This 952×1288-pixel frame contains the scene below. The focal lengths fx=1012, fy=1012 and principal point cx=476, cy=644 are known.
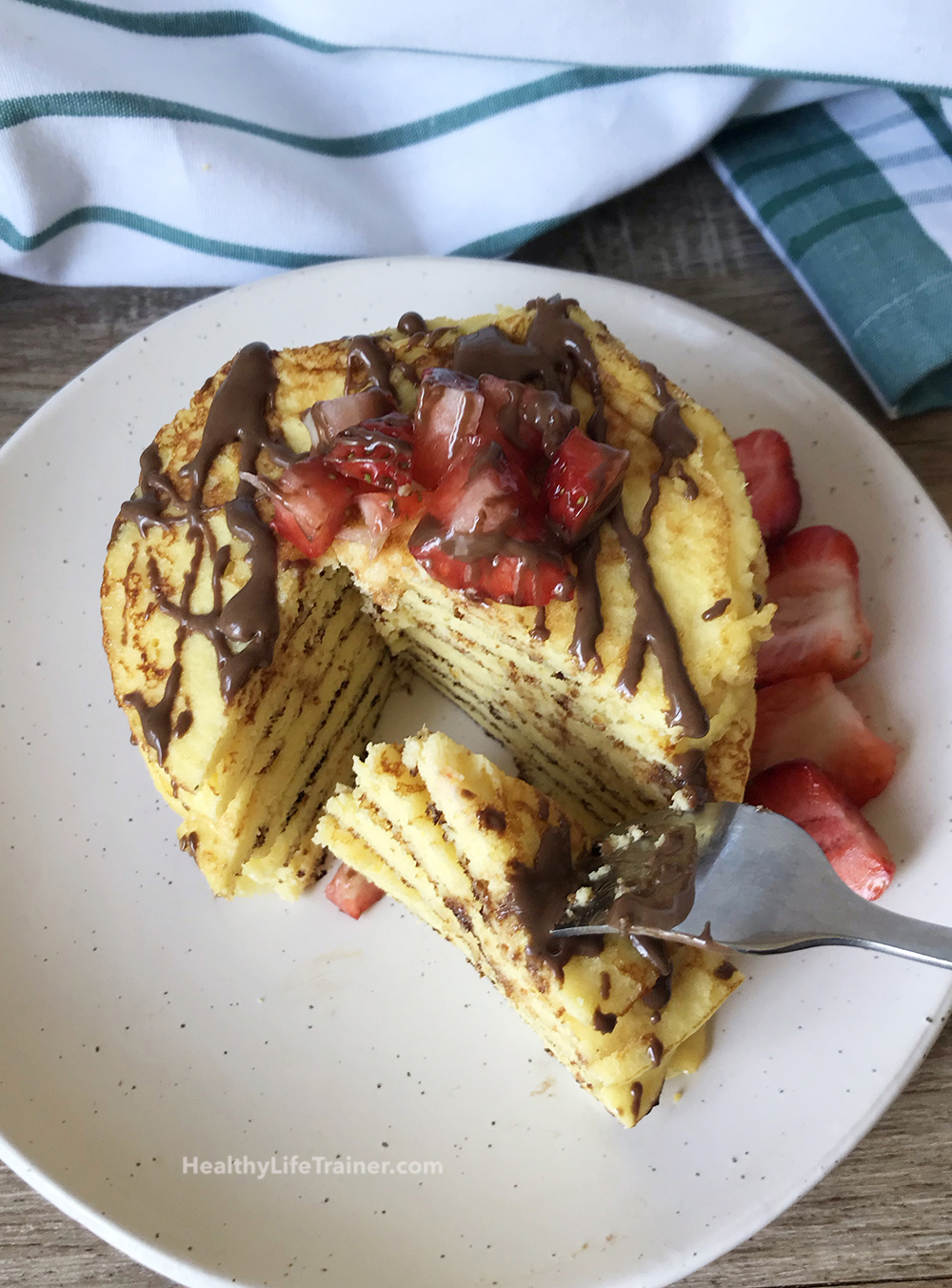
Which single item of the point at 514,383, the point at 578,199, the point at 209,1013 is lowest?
the point at 209,1013

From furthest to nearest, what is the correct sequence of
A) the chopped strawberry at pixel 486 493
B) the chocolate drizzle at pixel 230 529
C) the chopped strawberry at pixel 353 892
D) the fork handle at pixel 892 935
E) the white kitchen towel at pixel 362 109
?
the white kitchen towel at pixel 362 109, the chopped strawberry at pixel 353 892, the chocolate drizzle at pixel 230 529, the chopped strawberry at pixel 486 493, the fork handle at pixel 892 935

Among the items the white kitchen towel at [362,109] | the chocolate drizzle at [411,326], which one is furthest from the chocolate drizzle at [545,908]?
the white kitchen towel at [362,109]

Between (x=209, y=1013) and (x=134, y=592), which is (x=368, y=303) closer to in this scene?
(x=134, y=592)

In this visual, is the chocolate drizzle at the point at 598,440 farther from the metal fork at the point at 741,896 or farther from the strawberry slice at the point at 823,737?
the strawberry slice at the point at 823,737

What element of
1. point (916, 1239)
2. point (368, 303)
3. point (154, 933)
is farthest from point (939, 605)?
point (154, 933)

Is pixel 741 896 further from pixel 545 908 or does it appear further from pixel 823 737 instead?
pixel 823 737

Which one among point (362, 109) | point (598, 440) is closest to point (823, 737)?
point (598, 440)
